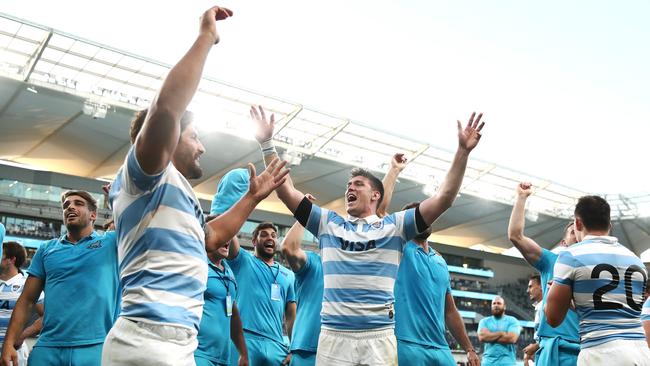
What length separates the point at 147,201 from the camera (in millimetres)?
2316

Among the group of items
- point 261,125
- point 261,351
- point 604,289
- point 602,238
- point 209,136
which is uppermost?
point 209,136

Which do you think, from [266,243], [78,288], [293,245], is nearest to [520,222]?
[293,245]

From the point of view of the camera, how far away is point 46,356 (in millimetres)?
4281

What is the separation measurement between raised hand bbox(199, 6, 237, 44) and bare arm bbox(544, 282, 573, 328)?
8.73 feet

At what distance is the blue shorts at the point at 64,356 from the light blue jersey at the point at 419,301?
88.4 inches

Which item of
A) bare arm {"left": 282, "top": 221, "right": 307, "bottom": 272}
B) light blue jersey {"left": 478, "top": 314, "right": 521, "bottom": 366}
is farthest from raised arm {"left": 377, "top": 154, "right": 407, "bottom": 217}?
light blue jersey {"left": 478, "top": 314, "right": 521, "bottom": 366}

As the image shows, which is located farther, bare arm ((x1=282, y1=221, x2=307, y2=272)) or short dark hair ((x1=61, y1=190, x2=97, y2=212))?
bare arm ((x1=282, y1=221, x2=307, y2=272))

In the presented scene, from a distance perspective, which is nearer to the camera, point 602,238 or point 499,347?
point 602,238

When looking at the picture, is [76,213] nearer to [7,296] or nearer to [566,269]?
[7,296]

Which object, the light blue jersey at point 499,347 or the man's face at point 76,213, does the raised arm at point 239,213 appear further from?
the light blue jersey at point 499,347

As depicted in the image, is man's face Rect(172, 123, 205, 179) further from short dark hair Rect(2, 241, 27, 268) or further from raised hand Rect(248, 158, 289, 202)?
short dark hair Rect(2, 241, 27, 268)

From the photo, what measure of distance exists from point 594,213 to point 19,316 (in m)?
4.05

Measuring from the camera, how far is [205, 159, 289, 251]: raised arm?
2734 mm

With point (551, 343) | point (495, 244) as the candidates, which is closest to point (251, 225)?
point (495, 244)
